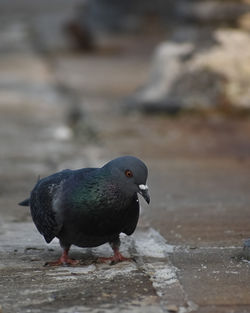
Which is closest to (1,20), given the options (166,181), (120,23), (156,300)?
(120,23)

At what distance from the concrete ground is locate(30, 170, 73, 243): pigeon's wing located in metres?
0.22

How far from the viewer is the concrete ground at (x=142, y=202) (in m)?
4.43

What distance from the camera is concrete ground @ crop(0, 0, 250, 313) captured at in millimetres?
4426

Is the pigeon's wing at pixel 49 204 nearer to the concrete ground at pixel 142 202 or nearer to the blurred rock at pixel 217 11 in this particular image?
the concrete ground at pixel 142 202

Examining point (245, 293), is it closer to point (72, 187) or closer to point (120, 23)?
point (72, 187)

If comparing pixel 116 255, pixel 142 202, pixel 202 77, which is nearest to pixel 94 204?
pixel 116 255

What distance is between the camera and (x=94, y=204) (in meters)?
4.68

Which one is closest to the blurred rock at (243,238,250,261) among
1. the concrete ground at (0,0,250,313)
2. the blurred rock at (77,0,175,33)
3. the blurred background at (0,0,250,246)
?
the concrete ground at (0,0,250,313)

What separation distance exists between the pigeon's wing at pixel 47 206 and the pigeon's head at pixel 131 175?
1.41 feet

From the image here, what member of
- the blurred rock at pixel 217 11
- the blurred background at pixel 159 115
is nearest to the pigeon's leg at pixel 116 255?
the blurred background at pixel 159 115

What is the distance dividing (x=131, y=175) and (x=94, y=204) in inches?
10.0

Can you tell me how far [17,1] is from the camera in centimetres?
2711

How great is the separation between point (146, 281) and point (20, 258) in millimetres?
888

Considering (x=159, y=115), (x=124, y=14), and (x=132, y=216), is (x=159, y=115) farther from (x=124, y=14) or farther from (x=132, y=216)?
(x=124, y=14)
